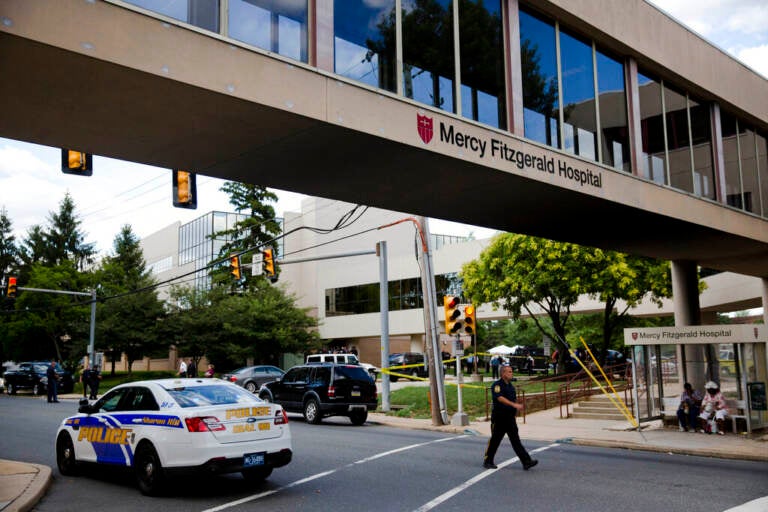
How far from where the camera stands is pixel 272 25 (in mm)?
9266

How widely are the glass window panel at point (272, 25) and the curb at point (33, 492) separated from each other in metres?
6.45

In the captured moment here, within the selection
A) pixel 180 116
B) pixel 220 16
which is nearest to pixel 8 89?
pixel 180 116

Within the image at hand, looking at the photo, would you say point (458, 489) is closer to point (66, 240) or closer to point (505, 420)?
point (505, 420)

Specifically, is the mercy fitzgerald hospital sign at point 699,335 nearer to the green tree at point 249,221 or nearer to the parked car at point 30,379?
the parked car at point 30,379

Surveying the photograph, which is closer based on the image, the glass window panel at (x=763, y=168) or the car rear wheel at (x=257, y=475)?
the car rear wheel at (x=257, y=475)

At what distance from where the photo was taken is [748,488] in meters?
10.1

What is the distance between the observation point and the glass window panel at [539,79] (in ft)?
42.6

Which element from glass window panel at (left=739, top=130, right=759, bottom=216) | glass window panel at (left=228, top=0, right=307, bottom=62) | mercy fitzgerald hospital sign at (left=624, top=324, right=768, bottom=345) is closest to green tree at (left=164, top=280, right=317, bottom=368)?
mercy fitzgerald hospital sign at (left=624, top=324, right=768, bottom=345)

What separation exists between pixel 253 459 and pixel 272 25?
19.1 ft

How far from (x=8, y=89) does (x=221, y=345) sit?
39.0 meters

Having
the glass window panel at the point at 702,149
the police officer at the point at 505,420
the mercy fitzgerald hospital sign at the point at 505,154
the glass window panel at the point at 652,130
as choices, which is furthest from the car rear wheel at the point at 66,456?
the glass window panel at the point at 702,149

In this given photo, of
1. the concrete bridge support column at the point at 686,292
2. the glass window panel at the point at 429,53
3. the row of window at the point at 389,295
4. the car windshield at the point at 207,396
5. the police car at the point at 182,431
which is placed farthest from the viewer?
the row of window at the point at 389,295

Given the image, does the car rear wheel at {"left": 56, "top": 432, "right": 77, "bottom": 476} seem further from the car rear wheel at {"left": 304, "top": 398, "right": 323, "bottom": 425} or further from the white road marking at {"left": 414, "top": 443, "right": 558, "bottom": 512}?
the car rear wheel at {"left": 304, "top": 398, "right": 323, "bottom": 425}

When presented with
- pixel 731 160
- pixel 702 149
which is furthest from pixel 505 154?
pixel 731 160
